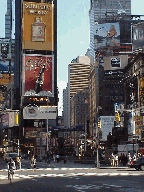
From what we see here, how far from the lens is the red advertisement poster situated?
132 meters

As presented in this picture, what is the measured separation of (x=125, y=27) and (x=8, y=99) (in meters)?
54.6

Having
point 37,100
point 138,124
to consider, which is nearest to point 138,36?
point 138,124

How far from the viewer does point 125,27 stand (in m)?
161

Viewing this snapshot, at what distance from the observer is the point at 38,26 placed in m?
133

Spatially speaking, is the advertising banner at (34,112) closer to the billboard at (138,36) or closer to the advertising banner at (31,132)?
the advertising banner at (31,132)

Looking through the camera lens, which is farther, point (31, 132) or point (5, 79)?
point (5, 79)

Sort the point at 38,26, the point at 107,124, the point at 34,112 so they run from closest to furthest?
the point at 107,124 < the point at 38,26 < the point at 34,112

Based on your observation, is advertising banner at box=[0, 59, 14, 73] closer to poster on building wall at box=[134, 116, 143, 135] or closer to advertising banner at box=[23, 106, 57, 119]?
advertising banner at box=[23, 106, 57, 119]

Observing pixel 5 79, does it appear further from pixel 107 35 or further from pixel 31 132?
pixel 107 35

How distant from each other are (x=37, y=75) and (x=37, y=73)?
0.65 m

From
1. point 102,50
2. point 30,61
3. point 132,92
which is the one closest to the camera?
point 132,92

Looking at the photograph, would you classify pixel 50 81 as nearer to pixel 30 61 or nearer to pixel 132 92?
pixel 30 61

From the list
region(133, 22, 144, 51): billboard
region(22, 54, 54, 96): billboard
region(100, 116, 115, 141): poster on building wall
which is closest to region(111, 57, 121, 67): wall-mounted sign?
region(100, 116, 115, 141): poster on building wall

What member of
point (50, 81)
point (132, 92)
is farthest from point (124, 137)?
point (50, 81)
